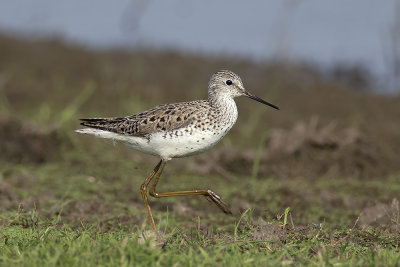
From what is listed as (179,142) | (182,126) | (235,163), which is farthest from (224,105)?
(235,163)

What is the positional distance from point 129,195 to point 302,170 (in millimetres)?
2821

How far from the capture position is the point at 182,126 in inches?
224

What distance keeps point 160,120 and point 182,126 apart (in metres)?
0.24

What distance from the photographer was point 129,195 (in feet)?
24.7

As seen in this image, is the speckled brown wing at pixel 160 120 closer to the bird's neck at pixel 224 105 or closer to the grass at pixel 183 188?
the bird's neck at pixel 224 105

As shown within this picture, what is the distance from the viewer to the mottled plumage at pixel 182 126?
564cm

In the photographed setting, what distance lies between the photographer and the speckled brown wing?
5.71m

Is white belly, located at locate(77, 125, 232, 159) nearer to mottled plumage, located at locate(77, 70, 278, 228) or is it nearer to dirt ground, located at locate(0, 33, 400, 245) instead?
mottled plumage, located at locate(77, 70, 278, 228)

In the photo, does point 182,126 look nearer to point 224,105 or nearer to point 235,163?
point 224,105

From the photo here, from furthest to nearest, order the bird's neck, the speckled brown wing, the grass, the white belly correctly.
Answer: the bird's neck < the speckled brown wing < the white belly < the grass

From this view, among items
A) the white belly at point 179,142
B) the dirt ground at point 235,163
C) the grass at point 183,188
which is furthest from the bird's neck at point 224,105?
the dirt ground at point 235,163

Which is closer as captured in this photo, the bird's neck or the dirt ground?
the bird's neck

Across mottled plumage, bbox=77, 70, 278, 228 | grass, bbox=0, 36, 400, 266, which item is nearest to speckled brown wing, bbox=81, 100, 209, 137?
mottled plumage, bbox=77, 70, 278, 228

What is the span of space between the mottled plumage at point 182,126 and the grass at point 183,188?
673 mm
